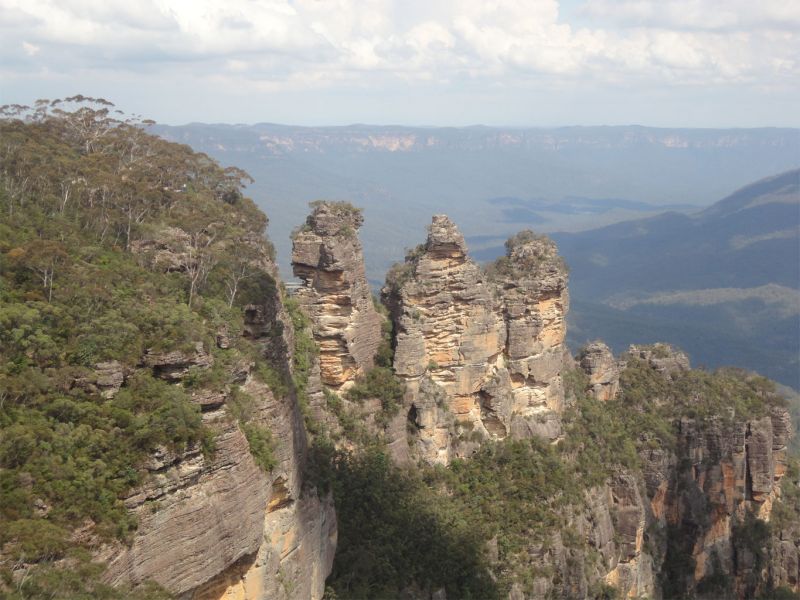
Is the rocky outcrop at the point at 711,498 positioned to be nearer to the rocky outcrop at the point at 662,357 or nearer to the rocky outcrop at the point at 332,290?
the rocky outcrop at the point at 662,357

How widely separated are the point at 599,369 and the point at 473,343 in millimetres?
10953

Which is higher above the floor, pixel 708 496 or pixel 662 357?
pixel 662 357

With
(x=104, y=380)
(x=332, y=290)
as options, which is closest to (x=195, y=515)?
(x=104, y=380)

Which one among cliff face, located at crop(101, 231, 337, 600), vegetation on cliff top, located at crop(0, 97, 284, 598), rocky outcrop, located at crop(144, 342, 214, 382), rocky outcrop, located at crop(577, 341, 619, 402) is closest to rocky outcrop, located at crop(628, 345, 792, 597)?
rocky outcrop, located at crop(577, 341, 619, 402)

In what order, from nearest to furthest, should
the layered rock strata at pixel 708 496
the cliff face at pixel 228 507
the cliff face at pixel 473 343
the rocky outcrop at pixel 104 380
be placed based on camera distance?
the cliff face at pixel 228 507
the rocky outcrop at pixel 104 380
the cliff face at pixel 473 343
the layered rock strata at pixel 708 496

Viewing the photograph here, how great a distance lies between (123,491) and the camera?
15492mm

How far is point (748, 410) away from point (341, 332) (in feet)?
86.5

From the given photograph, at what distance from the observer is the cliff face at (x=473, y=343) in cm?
3466

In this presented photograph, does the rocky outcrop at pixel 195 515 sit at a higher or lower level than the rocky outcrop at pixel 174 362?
lower

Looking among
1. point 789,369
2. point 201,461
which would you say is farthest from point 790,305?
point 201,461

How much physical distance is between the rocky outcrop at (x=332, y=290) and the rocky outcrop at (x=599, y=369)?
50.9 ft

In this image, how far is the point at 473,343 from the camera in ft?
117

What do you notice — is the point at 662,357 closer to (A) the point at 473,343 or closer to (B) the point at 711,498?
(B) the point at 711,498

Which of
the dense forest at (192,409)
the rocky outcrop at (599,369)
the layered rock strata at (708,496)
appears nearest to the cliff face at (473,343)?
the dense forest at (192,409)
